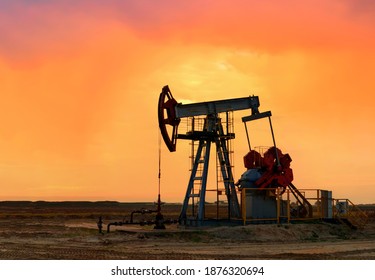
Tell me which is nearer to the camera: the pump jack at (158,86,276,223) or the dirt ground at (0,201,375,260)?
the dirt ground at (0,201,375,260)

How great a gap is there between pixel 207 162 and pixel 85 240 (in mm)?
6117

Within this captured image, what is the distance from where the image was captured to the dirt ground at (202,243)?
16109 mm

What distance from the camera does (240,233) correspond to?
70.6 ft

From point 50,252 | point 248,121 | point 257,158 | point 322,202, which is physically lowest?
point 50,252

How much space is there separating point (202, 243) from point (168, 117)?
5.58m

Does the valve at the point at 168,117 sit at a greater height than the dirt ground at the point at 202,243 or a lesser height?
greater

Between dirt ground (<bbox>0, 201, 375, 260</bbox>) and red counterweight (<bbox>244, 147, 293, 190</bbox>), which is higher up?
red counterweight (<bbox>244, 147, 293, 190</bbox>)

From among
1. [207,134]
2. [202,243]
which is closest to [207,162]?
[207,134]

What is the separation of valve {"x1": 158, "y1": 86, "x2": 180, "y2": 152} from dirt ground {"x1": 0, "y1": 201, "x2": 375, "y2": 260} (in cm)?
355

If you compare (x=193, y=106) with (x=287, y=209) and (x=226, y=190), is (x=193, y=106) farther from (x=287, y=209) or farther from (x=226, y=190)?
(x=287, y=209)

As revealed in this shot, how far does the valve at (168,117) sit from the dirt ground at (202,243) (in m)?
3.55

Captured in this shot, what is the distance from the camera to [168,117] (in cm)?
2281

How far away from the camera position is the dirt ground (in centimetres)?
1611

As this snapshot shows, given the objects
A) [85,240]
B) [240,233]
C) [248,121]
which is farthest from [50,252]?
[248,121]
